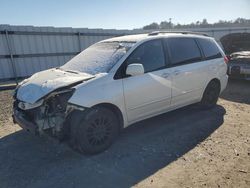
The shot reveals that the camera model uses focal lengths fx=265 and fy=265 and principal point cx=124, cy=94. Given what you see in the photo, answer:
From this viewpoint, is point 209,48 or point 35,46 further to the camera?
point 35,46

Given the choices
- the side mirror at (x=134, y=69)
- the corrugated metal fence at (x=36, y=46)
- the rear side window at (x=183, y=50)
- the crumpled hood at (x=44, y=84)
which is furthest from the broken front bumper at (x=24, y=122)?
the corrugated metal fence at (x=36, y=46)

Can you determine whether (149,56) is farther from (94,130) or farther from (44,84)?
(44,84)

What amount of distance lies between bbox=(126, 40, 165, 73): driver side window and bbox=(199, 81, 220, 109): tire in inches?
69.5

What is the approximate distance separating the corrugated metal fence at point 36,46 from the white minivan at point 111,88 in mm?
5743

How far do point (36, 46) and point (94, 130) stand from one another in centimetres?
746

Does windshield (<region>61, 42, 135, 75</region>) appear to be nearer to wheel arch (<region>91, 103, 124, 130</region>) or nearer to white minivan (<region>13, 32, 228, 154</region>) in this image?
white minivan (<region>13, 32, 228, 154</region>)

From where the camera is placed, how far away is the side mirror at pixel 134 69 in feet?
14.0

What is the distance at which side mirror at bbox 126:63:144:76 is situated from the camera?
4.27 m

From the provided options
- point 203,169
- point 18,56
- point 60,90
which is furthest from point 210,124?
point 18,56

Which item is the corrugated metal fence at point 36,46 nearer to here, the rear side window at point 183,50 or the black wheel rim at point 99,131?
the rear side window at point 183,50

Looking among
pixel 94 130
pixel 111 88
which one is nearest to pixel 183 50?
pixel 111 88

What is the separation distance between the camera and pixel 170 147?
440 centimetres

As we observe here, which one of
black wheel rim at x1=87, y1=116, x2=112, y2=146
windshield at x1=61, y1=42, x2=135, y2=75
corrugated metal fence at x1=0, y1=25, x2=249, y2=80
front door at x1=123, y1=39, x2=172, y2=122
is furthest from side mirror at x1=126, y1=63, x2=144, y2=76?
corrugated metal fence at x1=0, y1=25, x2=249, y2=80

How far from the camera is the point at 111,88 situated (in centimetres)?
416
